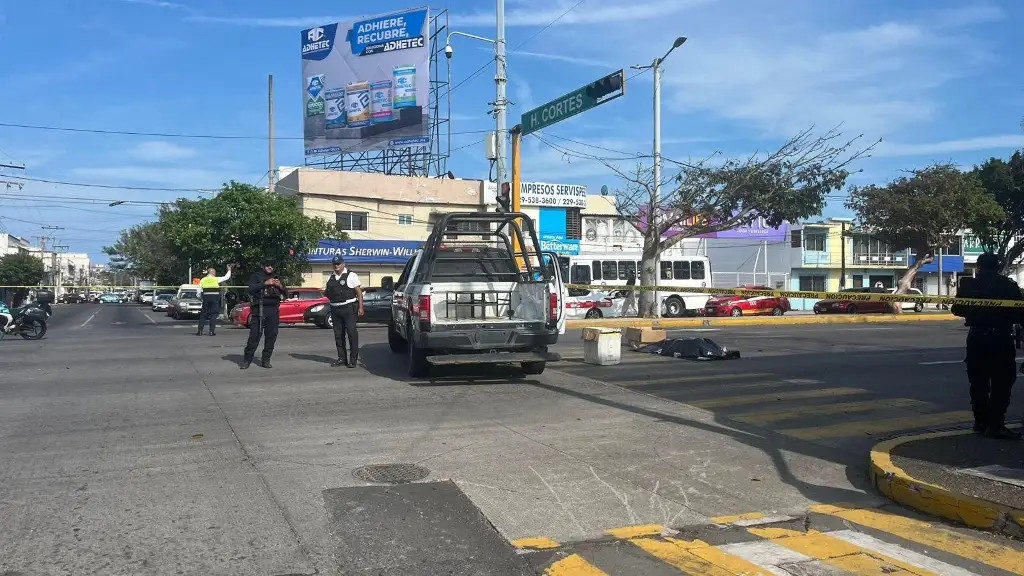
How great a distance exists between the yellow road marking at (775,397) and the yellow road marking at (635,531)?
445cm

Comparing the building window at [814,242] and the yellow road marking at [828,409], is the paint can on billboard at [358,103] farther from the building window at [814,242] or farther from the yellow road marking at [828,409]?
the yellow road marking at [828,409]

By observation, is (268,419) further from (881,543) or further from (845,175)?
(845,175)

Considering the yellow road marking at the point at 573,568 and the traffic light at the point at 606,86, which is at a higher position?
the traffic light at the point at 606,86

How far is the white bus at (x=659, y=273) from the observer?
3134 cm

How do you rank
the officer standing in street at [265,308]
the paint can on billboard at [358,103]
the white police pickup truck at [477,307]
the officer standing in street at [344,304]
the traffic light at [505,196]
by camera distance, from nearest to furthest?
the white police pickup truck at [477,307], the officer standing in street at [344,304], the officer standing in street at [265,308], the traffic light at [505,196], the paint can on billboard at [358,103]

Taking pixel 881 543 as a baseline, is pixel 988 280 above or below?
above

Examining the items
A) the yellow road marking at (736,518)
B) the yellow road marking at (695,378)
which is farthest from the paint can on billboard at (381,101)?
the yellow road marking at (736,518)

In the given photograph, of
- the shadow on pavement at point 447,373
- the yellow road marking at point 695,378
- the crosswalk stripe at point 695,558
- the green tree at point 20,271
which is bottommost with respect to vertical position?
the crosswalk stripe at point 695,558

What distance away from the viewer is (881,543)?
4.93 m

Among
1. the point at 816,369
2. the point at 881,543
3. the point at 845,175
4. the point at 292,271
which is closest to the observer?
the point at 881,543

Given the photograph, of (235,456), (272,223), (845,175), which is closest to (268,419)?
(235,456)

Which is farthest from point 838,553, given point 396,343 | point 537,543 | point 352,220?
point 352,220

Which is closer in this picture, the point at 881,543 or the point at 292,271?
the point at 881,543

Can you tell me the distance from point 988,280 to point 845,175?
2478cm
